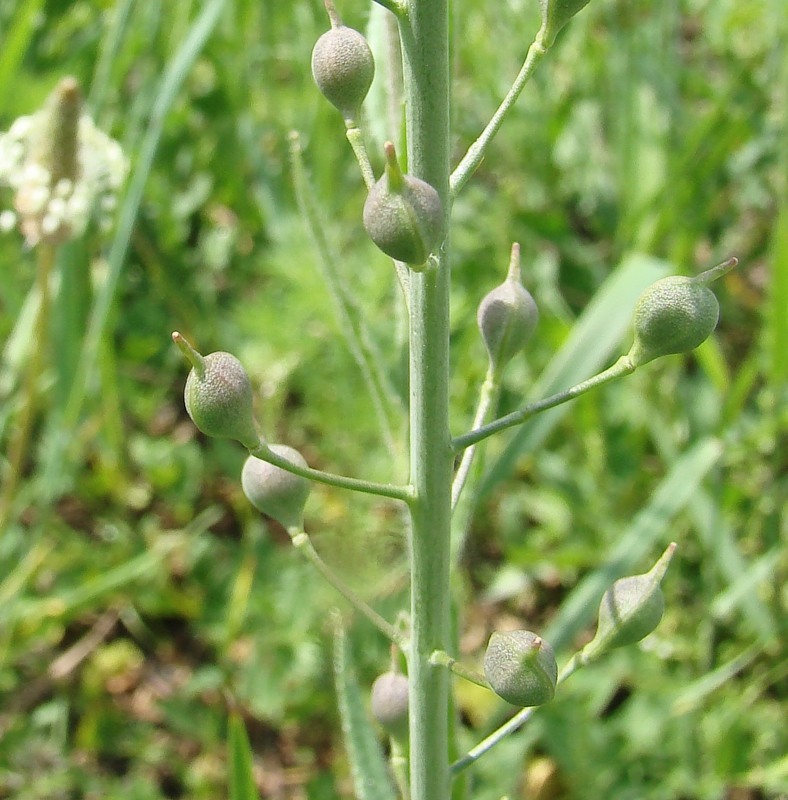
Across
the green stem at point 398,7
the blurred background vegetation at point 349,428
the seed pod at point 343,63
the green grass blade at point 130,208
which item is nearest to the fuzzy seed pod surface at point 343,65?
the seed pod at point 343,63

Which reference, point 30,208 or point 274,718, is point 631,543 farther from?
point 30,208

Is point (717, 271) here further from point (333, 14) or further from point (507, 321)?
point (333, 14)

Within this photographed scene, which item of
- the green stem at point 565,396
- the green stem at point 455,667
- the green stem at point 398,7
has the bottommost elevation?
the green stem at point 455,667

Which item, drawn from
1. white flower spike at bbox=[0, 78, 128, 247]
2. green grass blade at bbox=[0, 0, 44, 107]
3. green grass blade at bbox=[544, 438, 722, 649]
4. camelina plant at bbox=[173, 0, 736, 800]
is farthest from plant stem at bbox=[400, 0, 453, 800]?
green grass blade at bbox=[0, 0, 44, 107]

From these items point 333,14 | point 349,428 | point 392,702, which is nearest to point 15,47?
point 349,428

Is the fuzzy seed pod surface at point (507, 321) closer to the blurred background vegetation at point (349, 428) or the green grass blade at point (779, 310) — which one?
the blurred background vegetation at point (349, 428)

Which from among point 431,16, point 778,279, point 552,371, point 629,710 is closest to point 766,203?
point 778,279

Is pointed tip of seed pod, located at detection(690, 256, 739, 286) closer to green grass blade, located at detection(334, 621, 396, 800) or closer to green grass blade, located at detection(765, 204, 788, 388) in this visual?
green grass blade, located at detection(334, 621, 396, 800)
